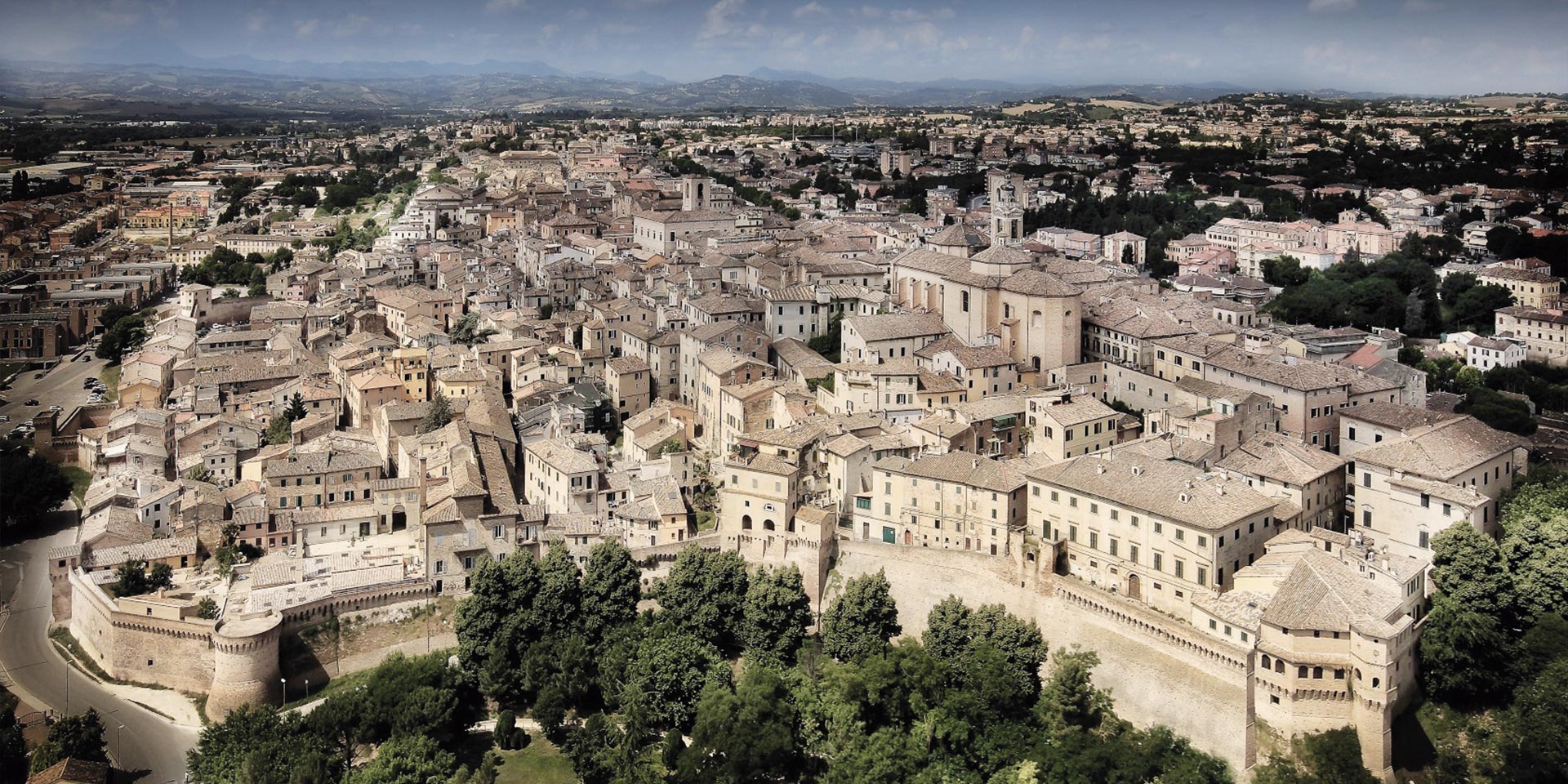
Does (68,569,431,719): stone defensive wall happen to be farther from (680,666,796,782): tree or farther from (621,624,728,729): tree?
(680,666,796,782): tree

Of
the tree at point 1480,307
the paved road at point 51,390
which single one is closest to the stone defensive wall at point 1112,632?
the paved road at point 51,390

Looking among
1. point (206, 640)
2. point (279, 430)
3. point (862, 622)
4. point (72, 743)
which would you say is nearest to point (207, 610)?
point (206, 640)

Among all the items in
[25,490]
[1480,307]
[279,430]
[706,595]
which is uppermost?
[1480,307]

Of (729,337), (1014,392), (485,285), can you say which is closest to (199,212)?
(485,285)

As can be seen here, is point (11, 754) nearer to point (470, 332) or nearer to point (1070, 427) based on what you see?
point (1070, 427)

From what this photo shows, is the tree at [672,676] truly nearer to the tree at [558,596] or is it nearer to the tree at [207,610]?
the tree at [558,596]

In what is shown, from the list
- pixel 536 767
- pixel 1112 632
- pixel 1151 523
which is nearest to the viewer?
pixel 1112 632

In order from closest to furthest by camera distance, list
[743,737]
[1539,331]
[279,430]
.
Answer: [743,737] < [279,430] < [1539,331]
